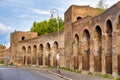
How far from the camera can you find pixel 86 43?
38375 mm

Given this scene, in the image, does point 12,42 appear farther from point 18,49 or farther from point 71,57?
point 71,57

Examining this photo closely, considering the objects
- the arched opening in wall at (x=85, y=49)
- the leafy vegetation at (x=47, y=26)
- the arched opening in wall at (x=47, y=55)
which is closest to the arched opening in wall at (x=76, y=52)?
the arched opening in wall at (x=85, y=49)

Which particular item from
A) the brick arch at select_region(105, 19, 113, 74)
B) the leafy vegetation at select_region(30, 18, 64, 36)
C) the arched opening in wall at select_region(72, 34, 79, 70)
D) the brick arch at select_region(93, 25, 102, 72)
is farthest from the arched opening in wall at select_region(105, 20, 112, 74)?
the leafy vegetation at select_region(30, 18, 64, 36)

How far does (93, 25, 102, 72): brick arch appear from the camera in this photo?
111ft

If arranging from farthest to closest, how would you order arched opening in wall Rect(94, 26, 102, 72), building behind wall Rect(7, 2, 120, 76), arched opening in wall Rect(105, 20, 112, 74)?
1. arched opening in wall Rect(94, 26, 102, 72)
2. arched opening in wall Rect(105, 20, 112, 74)
3. building behind wall Rect(7, 2, 120, 76)

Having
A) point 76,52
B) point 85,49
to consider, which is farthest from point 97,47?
point 76,52

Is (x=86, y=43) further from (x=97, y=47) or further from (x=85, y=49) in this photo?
(x=97, y=47)

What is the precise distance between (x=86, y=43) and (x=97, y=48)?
4.29m

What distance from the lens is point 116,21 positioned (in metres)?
27.8

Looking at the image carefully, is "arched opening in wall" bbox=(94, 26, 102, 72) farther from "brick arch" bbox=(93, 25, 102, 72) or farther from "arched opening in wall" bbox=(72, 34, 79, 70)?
"arched opening in wall" bbox=(72, 34, 79, 70)

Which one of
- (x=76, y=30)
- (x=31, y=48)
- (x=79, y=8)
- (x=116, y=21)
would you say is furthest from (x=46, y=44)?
(x=116, y=21)

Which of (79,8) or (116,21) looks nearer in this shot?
(116,21)

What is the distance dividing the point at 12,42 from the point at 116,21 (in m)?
52.9

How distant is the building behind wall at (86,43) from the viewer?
28453mm
